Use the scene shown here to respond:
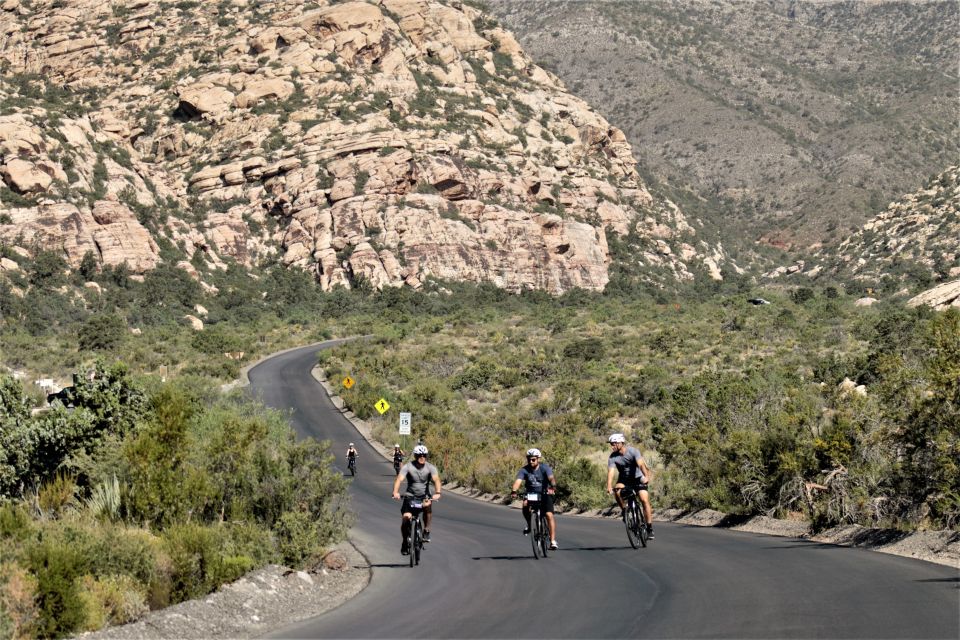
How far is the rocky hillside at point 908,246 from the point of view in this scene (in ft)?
268

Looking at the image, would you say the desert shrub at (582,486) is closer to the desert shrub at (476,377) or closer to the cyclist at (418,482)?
the cyclist at (418,482)

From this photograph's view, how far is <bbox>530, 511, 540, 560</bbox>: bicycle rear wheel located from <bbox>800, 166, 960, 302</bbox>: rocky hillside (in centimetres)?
6524

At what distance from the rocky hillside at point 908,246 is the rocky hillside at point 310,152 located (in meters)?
17.8

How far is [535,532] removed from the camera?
14859 mm

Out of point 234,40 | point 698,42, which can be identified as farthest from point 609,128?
point 698,42

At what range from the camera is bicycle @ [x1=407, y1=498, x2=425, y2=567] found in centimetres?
1434

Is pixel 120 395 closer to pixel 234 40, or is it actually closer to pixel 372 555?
pixel 372 555

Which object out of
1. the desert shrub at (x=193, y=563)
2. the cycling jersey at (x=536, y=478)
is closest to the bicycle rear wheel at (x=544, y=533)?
the cycling jersey at (x=536, y=478)

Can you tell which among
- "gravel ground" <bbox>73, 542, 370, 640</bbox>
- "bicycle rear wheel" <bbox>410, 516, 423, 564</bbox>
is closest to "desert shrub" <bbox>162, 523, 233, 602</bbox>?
"gravel ground" <bbox>73, 542, 370, 640</bbox>

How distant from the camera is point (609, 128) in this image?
130m

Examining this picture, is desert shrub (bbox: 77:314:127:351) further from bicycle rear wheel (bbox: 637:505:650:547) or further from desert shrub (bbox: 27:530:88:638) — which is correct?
desert shrub (bbox: 27:530:88:638)

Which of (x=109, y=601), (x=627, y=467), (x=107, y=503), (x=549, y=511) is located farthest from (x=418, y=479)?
(x=109, y=601)

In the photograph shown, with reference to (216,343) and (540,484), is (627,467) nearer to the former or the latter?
(540,484)

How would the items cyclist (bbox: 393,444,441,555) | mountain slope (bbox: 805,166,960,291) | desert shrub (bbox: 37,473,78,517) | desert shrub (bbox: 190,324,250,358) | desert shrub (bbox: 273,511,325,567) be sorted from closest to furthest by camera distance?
desert shrub (bbox: 273,511,325,567), cyclist (bbox: 393,444,441,555), desert shrub (bbox: 37,473,78,517), desert shrub (bbox: 190,324,250,358), mountain slope (bbox: 805,166,960,291)
